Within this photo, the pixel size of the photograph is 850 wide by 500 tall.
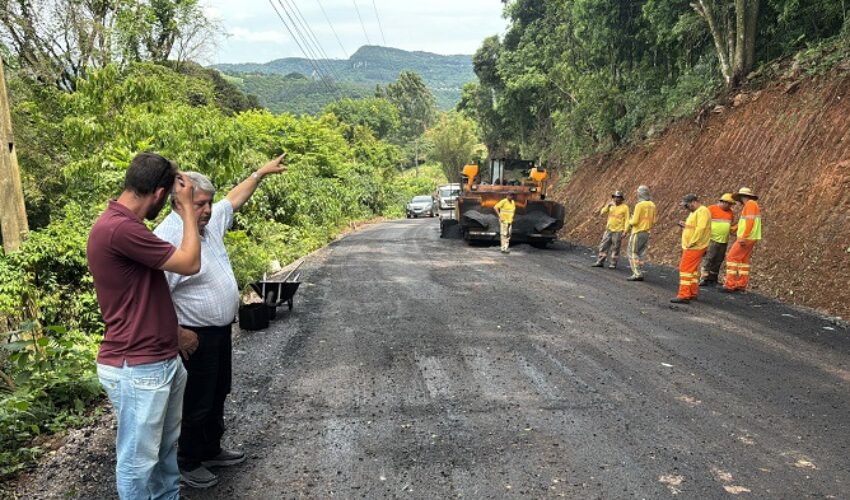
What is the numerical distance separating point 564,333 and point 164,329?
502 centimetres

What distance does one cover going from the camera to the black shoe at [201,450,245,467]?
12.1 ft

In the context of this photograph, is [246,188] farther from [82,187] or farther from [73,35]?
[73,35]

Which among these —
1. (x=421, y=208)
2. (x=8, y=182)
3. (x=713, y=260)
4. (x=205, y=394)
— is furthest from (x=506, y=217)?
(x=421, y=208)

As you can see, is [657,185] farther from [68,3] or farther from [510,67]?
[68,3]

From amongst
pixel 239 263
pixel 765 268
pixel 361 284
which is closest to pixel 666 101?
pixel 765 268

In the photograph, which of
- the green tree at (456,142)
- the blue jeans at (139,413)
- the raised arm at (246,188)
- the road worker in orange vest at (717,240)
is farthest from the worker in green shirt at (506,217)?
the green tree at (456,142)

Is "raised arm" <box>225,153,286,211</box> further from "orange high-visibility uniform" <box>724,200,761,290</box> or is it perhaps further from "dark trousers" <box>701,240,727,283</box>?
"dark trousers" <box>701,240,727,283</box>

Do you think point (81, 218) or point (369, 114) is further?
point (369, 114)

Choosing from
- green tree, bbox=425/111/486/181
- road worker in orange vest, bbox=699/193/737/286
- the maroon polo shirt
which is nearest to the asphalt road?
the maroon polo shirt

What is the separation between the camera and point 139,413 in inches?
105

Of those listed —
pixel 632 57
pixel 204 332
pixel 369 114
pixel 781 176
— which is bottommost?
pixel 204 332

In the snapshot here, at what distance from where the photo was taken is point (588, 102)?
21.1 metres

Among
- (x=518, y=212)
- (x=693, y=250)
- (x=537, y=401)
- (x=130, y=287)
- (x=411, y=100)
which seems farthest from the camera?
(x=411, y=100)

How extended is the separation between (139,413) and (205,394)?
0.78 metres
